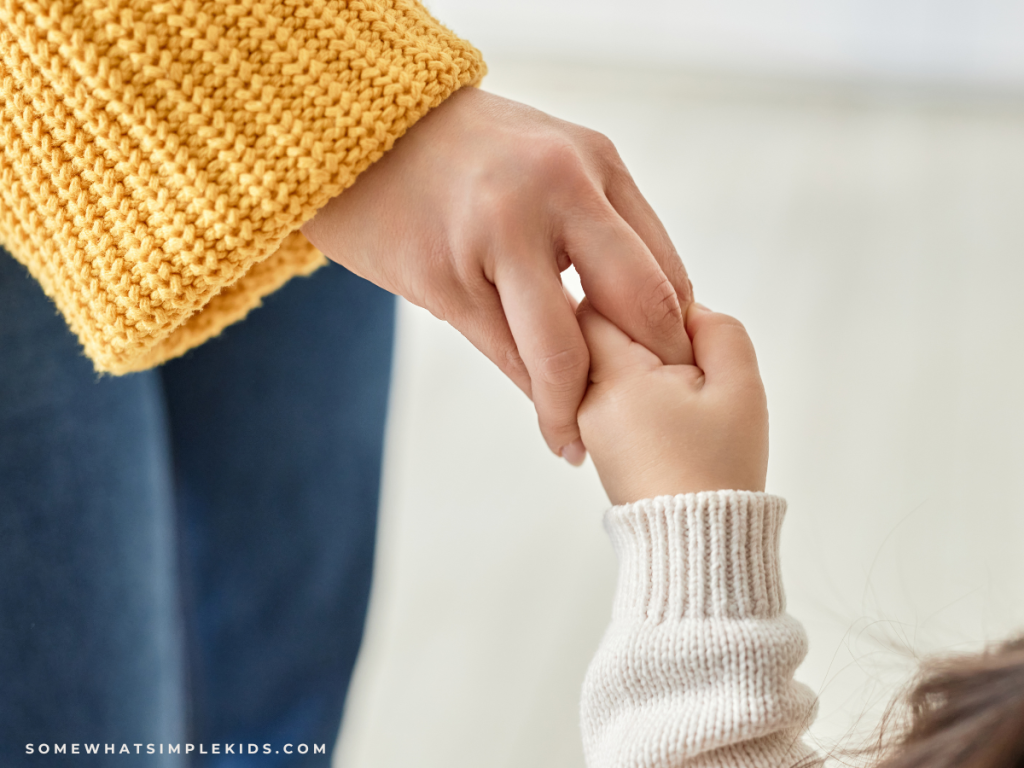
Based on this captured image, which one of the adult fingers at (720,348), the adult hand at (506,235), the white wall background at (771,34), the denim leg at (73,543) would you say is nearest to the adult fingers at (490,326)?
the adult hand at (506,235)

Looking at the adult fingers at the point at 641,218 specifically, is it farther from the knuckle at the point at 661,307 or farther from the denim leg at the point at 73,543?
the denim leg at the point at 73,543

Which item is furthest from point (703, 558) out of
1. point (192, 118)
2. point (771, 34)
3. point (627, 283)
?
point (771, 34)

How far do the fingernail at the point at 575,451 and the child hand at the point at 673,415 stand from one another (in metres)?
0.04

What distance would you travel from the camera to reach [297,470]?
62 cm

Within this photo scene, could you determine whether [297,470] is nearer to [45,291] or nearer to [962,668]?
[45,291]

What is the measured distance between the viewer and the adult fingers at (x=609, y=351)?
0.42 m

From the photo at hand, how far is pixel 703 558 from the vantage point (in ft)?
1.18

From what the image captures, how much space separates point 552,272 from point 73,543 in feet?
1.14

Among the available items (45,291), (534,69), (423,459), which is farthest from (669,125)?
(45,291)

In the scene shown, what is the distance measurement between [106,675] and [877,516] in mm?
942

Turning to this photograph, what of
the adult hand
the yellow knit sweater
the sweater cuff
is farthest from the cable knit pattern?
the yellow knit sweater

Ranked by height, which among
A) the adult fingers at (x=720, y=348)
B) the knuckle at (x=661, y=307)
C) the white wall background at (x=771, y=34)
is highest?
the white wall background at (x=771, y=34)

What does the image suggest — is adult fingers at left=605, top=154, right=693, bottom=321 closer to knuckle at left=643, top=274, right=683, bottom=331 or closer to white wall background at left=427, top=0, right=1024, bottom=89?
knuckle at left=643, top=274, right=683, bottom=331

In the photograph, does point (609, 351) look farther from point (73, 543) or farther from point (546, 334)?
point (73, 543)
